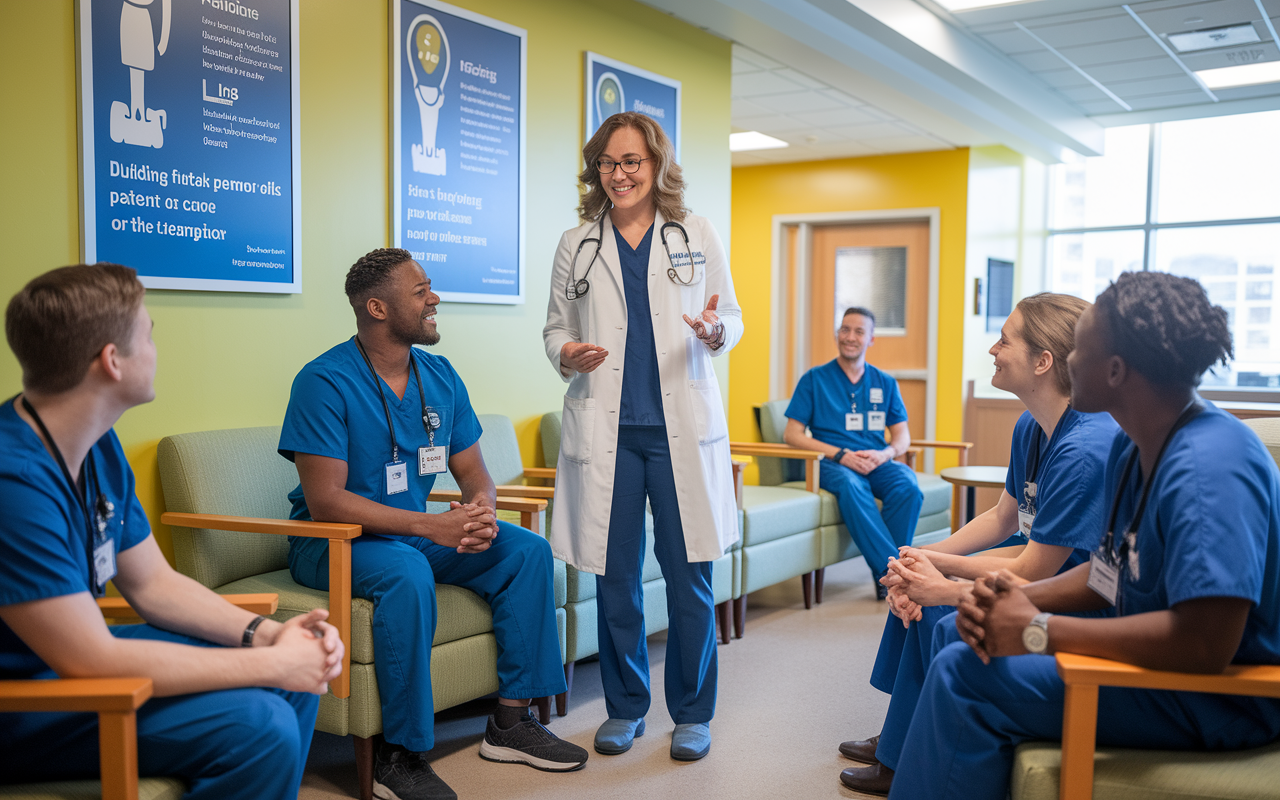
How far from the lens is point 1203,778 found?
1.44m

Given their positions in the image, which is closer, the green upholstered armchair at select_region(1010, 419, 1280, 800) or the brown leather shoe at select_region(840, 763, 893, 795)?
the green upholstered armchair at select_region(1010, 419, 1280, 800)

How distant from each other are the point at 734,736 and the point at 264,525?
1439mm

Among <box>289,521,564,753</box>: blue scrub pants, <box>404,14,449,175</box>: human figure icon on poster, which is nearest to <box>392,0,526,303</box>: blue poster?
<box>404,14,449,175</box>: human figure icon on poster

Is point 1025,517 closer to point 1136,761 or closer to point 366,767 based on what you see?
point 1136,761

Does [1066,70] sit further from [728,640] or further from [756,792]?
[756,792]

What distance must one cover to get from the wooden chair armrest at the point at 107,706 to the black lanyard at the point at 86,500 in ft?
0.74

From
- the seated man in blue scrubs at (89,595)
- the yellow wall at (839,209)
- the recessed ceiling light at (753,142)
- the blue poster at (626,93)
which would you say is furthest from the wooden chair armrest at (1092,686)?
the recessed ceiling light at (753,142)

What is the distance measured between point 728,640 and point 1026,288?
555cm

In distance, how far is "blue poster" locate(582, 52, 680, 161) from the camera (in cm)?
418

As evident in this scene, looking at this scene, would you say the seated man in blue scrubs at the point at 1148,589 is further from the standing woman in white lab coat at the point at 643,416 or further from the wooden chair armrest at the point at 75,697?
the wooden chair armrest at the point at 75,697

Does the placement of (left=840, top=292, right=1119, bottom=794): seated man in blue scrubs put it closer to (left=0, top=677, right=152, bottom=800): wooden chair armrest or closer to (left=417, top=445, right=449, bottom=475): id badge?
(left=417, top=445, right=449, bottom=475): id badge

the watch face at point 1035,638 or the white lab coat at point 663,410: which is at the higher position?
the white lab coat at point 663,410

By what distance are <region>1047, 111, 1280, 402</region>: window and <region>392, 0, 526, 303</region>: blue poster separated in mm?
5001

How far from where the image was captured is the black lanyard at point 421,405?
258 centimetres
